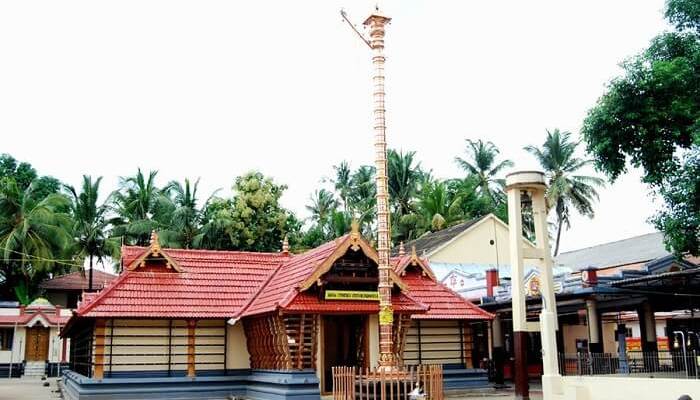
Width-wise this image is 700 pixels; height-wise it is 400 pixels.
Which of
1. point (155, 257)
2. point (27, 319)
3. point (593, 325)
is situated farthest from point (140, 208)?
point (593, 325)

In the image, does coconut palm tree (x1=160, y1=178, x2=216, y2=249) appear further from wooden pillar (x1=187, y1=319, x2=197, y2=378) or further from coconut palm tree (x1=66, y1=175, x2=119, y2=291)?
wooden pillar (x1=187, y1=319, x2=197, y2=378)

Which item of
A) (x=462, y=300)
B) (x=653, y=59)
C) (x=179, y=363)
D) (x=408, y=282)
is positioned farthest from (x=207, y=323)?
(x=653, y=59)

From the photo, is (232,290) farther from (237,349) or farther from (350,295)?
(350,295)

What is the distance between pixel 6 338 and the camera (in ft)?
122

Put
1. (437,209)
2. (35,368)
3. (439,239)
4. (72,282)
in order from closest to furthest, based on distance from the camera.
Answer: (439,239) < (35,368) < (437,209) < (72,282)

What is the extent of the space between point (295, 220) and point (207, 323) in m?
24.9

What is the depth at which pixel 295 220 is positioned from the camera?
44344 millimetres

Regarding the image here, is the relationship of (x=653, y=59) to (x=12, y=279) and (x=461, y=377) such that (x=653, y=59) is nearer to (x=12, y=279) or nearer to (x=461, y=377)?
(x=461, y=377)

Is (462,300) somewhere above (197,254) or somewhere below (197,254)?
below

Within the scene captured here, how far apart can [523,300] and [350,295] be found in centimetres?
423

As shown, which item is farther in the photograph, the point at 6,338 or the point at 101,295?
the point at 6,338

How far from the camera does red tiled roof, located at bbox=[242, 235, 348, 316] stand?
56.7ft

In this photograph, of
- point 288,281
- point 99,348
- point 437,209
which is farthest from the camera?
point 437,209

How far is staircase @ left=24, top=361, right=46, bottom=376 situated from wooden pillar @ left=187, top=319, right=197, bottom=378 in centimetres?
2220
